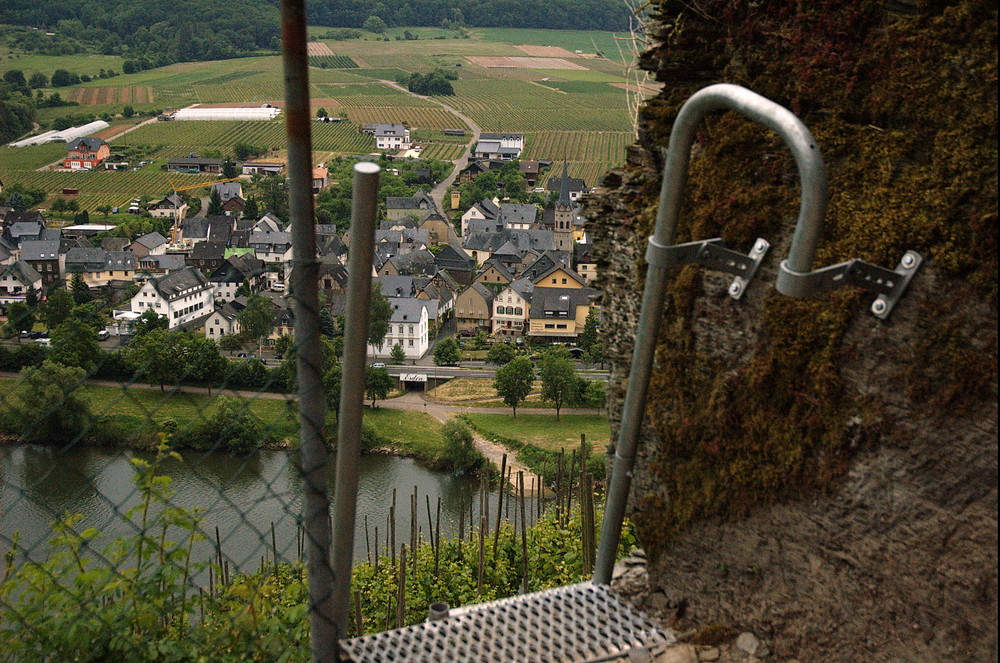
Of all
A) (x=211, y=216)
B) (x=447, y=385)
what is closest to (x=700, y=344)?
(x=447, y=385)

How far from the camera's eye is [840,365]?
2219mm

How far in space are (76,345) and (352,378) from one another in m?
1.65

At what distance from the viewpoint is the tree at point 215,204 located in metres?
44.8

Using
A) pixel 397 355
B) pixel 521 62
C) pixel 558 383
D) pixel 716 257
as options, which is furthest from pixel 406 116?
pixel 716 257

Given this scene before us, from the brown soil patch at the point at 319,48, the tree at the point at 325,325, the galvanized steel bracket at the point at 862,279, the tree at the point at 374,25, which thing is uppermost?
the galvanized steel bracket at the point at 862,279

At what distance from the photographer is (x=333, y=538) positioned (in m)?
2.06

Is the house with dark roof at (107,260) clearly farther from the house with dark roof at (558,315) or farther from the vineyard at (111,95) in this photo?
the vineyard at (111,95)

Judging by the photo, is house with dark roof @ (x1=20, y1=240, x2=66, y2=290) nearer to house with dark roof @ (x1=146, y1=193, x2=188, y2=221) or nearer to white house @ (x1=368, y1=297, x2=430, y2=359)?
house with dark roof @ (x1=146, y1=193, x2=188, y2=221)

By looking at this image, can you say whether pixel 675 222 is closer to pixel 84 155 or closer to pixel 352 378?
pixel 352 378

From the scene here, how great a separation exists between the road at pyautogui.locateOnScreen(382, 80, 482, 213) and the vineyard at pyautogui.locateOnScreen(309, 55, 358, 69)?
6.29 m

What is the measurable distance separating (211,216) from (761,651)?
4358 centimetres

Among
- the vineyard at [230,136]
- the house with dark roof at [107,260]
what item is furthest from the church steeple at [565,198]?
the vineyard at [230,136]

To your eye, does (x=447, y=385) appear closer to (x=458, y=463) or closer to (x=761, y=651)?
(x=458, y=463)

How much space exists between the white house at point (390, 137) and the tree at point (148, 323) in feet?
187
